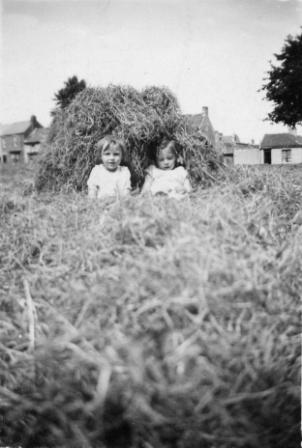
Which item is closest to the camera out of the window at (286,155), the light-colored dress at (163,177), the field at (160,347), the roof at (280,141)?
the field at (160,347)

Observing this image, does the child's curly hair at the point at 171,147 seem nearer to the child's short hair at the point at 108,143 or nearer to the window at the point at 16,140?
the child's short hair at the point at 108,143

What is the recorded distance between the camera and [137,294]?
4.80 ft

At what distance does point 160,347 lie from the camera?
1341mm

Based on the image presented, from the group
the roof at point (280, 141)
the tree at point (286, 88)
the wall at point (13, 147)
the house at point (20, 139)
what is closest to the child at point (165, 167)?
the tree at point (286, 88)

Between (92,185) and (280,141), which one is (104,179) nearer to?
(92,185)

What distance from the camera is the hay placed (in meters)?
3.98

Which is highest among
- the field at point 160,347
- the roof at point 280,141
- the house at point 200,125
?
the roof at point 280,141

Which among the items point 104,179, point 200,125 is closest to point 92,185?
point 104,179

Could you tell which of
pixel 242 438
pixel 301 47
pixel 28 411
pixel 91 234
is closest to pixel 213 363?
pixel 242 438

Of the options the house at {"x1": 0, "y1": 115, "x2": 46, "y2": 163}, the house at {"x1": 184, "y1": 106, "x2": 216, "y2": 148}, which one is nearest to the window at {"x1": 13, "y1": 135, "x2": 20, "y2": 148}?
the house at {"x1": 0, "y1": 115, "x2": 46, "y2": 163}

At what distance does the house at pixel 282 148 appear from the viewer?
37.2 metres

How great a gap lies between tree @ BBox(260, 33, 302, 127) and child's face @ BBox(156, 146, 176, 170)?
1748cm

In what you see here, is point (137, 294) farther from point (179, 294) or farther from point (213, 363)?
point (213, 363)

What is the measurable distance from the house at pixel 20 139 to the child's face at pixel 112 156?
52456mm
